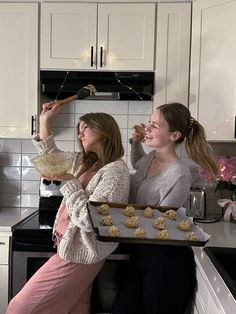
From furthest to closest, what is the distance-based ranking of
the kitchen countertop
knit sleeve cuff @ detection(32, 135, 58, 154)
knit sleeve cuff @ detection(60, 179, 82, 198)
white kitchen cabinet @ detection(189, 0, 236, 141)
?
white kitchen cabinet @ detection(189, 0, 236, 141) < knit sleeve cuff @ detection(32, 135, 58, 154) < knit sleeve cuff @ detection(60, 179, 82, 198) < the kitchen countertop

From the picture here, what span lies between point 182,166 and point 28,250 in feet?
3.02

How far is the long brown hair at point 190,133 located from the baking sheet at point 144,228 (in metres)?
0.25

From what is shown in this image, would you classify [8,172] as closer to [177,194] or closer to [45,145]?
[45,145]

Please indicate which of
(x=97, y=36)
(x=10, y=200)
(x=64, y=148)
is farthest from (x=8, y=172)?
(x=97, y=36)

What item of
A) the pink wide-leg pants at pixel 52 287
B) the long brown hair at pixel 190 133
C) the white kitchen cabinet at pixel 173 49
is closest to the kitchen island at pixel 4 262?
the pink wide-leg pants at pixel 52 287

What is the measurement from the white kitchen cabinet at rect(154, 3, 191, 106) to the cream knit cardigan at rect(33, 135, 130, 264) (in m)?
0.88

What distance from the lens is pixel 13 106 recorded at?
2303 mm

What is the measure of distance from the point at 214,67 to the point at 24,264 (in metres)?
1.44

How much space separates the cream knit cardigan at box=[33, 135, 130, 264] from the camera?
4.76 feet

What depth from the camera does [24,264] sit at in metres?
2.00

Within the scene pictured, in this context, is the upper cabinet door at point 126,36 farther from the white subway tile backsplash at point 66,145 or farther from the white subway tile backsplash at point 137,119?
the white subway tile backsplash at point 66,145

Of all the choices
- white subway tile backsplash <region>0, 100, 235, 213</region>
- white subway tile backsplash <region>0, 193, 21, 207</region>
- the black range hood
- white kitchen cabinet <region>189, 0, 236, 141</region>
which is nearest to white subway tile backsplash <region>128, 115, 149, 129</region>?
white subway tile backsplash <region>0, 100, 235, 213</region>

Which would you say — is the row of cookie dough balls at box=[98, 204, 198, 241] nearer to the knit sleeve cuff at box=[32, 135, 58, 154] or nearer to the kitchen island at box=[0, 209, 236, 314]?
the kitchen island at box=[0, 209, 236, 314]

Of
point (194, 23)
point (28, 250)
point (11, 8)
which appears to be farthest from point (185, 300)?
point (11, 8)
